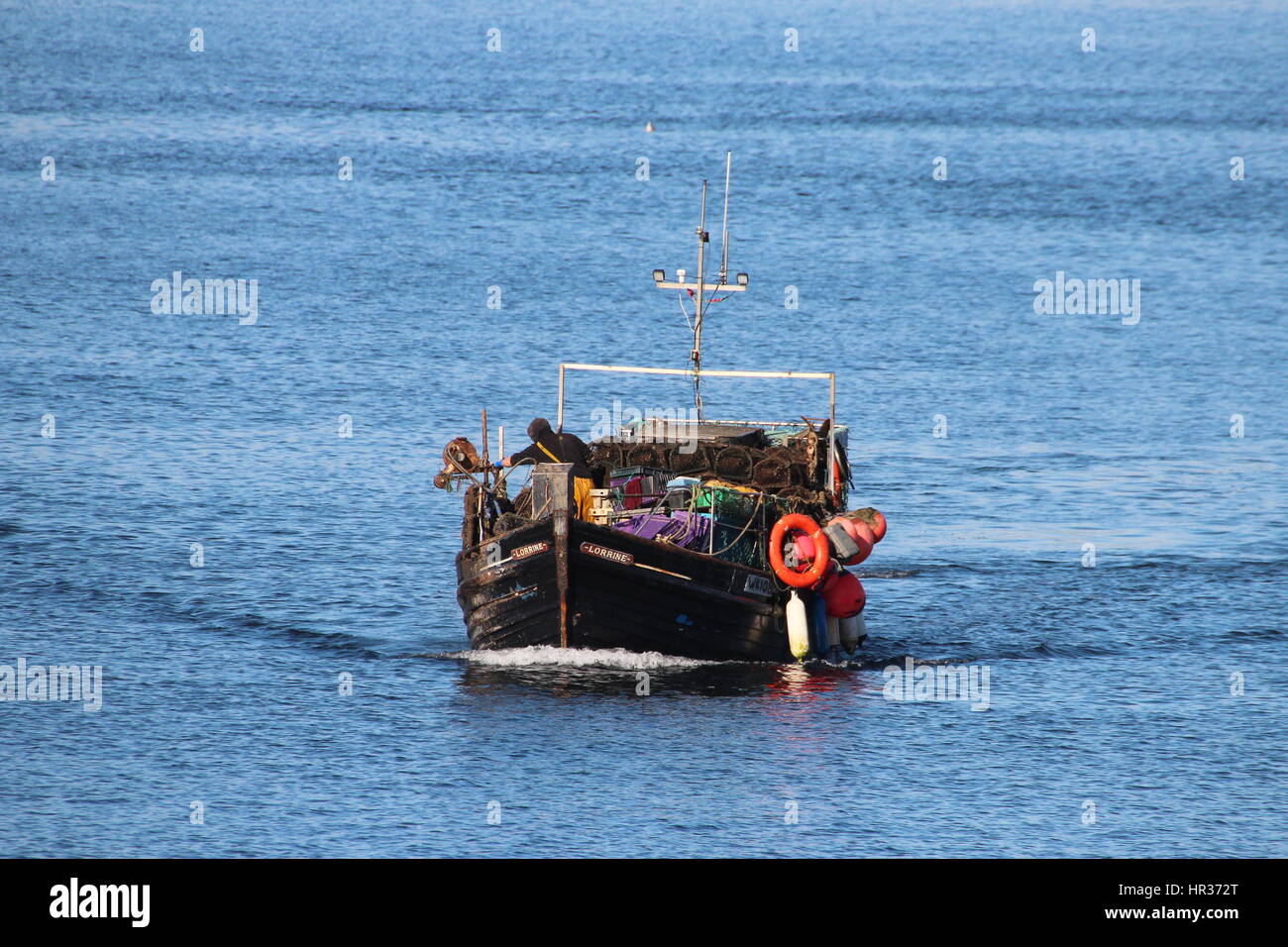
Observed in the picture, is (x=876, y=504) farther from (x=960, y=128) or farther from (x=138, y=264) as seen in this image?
(x=960, y=128)

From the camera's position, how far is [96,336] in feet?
196

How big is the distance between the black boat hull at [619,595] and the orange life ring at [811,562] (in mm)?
350

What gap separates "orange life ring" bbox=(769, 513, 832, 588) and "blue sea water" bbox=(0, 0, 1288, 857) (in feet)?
6.09

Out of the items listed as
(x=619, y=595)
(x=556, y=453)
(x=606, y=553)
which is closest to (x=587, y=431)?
(x=556, y=453)

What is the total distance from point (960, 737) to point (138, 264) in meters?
51.5

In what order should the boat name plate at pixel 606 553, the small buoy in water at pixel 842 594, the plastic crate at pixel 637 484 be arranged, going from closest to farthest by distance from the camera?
the boat name plate at pixel 606 553 < the small buoy in water at pixel 842 594 < the plastic crate at pixel 637 484

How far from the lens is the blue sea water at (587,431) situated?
25469 millimetres

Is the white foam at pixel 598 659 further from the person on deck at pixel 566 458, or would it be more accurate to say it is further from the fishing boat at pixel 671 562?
→ the person on deck at pixel 566 458

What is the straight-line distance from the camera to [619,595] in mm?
27047

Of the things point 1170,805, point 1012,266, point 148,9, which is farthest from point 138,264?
point 148,9

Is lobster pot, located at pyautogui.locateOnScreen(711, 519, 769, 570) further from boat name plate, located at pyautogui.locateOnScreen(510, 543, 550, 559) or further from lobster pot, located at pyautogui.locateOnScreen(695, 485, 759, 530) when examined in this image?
boat name plate, located at pyautogui.locateOnScreen(510, 543, 550, 559)

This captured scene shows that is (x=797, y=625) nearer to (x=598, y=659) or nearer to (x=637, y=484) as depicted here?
(x=598, y=659)

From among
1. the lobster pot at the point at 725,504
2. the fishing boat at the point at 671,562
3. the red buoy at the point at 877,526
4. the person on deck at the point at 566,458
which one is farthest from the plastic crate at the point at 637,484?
the red buoy at the point at 877,526

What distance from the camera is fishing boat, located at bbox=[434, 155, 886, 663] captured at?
Result: 26.8m
